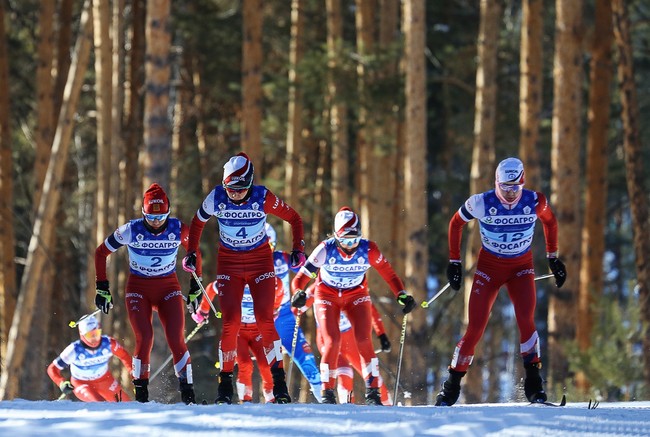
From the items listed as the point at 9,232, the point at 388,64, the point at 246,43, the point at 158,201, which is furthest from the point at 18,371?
the point at 158,201

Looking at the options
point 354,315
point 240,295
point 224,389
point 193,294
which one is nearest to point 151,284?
point 193,294

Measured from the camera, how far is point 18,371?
20.0 m

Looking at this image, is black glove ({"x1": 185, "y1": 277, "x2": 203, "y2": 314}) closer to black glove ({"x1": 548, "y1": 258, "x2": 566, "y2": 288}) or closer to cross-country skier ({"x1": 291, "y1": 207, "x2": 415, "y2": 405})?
cross-country skier ({"x1": 291, "y1": 207, "x2": 415, "y2": 405})

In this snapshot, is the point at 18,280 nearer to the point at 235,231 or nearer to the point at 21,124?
the point at 21,124

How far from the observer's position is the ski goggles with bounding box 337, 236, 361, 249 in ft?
40.3

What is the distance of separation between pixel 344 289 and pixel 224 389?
2450 mm

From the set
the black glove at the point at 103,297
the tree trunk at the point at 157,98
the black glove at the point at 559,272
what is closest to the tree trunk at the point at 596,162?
the tree trunk at the point at 157,98

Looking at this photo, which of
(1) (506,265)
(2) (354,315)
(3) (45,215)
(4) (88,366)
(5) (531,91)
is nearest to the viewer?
(1) (506,265)

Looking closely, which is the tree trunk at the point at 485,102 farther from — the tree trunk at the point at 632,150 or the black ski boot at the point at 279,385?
the black ski boot at the point at 279,385

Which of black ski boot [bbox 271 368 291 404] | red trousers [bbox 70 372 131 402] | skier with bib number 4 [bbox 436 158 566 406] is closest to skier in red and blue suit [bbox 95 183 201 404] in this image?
black ski boot [bbox 271 368 291 404]

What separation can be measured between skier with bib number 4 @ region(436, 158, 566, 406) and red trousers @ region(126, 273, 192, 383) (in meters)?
2.50

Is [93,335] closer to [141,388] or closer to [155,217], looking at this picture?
[141,388]

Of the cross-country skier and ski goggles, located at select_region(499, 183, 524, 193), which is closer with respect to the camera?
ski goggles, located at select_region(499, 183, 524, 193)

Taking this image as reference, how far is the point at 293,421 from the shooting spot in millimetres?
7965
